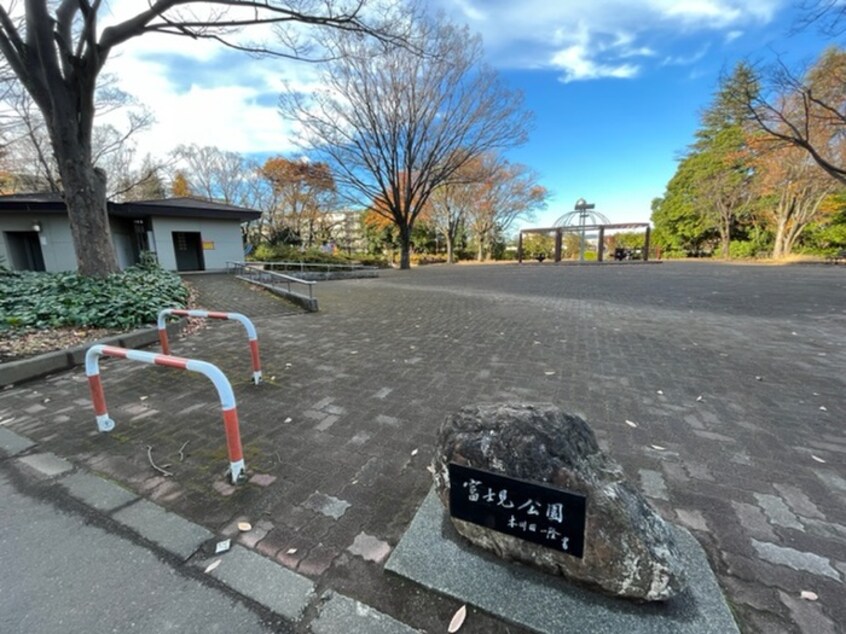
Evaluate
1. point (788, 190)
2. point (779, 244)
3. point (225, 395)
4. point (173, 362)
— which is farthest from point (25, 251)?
point (779, 244)

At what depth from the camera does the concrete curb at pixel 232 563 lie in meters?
1.36

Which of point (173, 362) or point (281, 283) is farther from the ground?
point (173, 362)

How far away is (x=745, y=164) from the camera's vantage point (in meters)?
21.4

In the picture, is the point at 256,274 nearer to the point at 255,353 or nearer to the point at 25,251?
the point at 25,251

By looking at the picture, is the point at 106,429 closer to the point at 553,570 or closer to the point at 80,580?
the point at 80,580

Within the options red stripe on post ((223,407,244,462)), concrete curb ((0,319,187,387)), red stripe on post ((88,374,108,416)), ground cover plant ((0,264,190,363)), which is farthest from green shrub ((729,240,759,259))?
red stripe on post ((88,374,108,416))

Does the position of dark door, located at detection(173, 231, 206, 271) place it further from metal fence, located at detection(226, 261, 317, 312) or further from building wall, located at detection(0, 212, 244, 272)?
metal fence, located at detection(226, 261, 317, 312)

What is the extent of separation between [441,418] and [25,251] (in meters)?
21.2

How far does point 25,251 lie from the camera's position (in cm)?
1509

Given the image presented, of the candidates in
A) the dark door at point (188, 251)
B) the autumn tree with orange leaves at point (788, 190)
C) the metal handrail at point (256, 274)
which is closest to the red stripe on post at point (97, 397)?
the metal handrail at point (256, 274)

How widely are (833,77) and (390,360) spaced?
60.7 feet

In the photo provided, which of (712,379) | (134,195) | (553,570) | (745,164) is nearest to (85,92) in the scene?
(553,570)

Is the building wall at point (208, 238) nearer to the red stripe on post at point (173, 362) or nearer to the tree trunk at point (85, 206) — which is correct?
the tree trunk at point (85, 206)

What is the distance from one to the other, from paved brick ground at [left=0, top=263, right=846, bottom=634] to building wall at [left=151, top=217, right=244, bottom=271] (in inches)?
501
